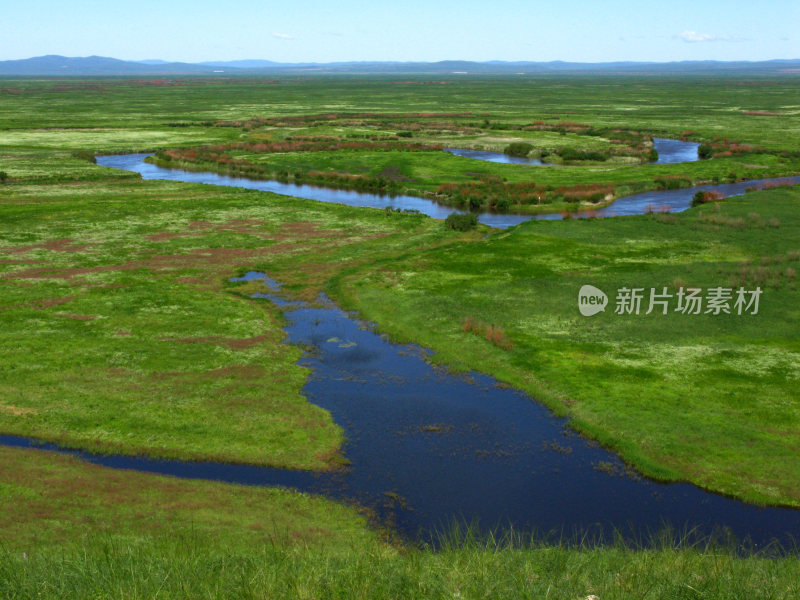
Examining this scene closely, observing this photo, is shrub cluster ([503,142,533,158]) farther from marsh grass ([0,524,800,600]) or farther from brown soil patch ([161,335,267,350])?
marsh grass ([0,524,800,600])

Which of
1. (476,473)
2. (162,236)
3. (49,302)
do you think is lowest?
(476,473)

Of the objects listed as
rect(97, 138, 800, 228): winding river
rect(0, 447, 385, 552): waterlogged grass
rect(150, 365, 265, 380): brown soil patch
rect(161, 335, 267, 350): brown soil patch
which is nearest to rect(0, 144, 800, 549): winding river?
rect(0, 447, 385, 552): waterlogged grass

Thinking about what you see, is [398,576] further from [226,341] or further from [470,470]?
[226,341]

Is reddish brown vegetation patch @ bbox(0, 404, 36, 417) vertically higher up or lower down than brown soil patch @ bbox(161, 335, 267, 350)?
lower down

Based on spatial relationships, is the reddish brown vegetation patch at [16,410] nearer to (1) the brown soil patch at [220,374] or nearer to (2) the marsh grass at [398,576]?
(1) the brown soil patch at [220,374]

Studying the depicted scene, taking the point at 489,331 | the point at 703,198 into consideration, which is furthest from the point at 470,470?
the point at 703,198

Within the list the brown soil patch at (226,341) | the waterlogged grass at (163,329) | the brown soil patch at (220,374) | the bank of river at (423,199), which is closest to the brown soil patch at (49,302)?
the waterlogged grass at (163,329)

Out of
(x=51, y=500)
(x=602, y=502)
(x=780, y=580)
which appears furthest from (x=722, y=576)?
(x=51, y=500)
